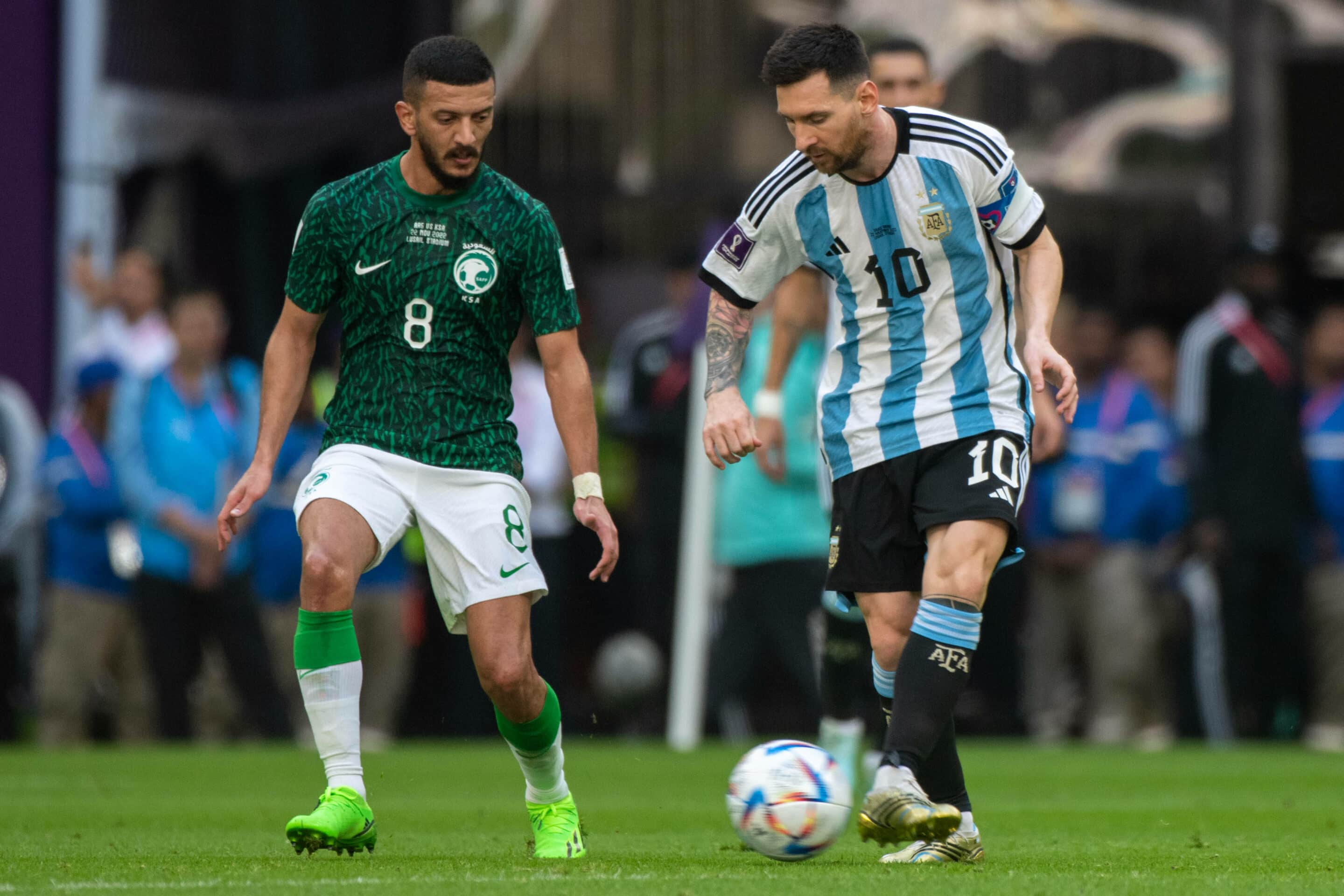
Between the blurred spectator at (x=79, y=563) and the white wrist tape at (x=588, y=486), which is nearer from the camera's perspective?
the white wrist tape at (x=588, y=486)

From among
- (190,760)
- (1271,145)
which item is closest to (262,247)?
(190,760)

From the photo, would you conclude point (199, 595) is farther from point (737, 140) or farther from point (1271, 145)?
point (1271, 145)

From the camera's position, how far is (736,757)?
12.3 m

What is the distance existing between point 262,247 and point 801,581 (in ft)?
19.7

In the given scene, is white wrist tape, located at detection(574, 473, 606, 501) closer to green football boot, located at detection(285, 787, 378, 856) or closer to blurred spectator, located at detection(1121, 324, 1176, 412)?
green football boot, located at detection(285, 787, 378, 856)

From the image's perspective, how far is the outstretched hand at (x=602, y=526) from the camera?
256 inches

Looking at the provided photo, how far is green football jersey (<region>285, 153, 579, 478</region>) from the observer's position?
21.6 ft

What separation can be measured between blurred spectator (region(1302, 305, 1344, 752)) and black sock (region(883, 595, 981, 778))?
27.4ft

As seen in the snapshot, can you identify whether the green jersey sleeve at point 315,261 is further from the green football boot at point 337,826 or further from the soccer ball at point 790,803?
the soccer ball at point 790,803

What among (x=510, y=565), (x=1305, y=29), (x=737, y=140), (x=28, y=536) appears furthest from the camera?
(x=1305, y=29)

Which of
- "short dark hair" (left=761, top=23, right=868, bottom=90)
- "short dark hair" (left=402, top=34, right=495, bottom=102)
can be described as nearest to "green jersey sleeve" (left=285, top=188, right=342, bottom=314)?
"short dark hair" (left=402, top=34, right=495, bottom=102)

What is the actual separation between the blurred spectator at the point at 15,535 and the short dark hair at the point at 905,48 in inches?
306

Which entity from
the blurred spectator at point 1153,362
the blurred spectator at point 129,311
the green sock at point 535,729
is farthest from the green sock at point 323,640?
the blurred spectator at point 1153,362

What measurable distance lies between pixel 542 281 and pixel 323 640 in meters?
1.22
